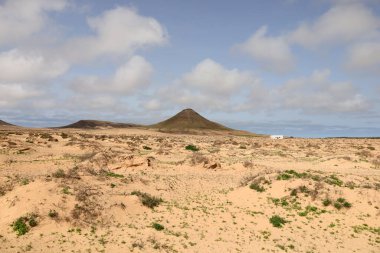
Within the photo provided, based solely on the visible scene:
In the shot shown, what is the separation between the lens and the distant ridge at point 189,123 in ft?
559

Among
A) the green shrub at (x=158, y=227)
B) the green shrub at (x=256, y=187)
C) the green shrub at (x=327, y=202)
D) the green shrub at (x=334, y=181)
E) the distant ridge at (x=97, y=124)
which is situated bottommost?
the green shrub at (x=158, y=227)

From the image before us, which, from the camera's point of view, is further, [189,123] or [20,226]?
[189,123]

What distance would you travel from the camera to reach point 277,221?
19.6 meters

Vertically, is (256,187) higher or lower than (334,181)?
lower

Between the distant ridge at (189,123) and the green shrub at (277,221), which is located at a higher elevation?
the distant ridge at (189,123)

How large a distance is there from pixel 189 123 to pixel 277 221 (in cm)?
15555

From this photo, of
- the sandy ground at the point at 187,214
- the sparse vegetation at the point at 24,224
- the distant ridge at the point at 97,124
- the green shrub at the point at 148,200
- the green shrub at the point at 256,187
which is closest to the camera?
the sandy ground at the point at 187,214

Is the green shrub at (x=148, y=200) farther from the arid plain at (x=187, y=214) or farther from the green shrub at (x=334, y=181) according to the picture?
the green shrub at (x=334, y=181)

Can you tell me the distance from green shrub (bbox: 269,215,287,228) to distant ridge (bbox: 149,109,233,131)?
477 ft

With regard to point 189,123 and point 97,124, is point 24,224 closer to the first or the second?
point 189,123

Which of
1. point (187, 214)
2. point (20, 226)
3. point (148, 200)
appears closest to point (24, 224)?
point (20, 226)

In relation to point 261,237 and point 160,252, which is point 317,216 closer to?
point 261,237

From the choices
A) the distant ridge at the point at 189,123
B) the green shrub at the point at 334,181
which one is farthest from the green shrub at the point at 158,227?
the distant ridge at the point at 189,123

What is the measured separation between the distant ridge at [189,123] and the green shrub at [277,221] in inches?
5719
